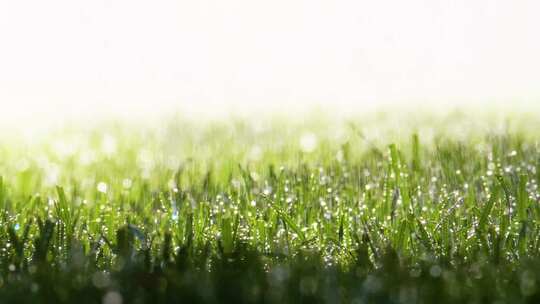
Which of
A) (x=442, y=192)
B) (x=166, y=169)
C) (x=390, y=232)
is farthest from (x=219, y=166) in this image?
(x=390, y=232)

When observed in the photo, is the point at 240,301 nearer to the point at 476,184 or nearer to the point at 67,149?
the point at 476,184

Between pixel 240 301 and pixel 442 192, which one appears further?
pixel 442 192

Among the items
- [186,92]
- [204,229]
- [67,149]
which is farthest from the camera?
[186,92]

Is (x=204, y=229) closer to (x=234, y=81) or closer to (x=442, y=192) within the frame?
(x=442, y=192)

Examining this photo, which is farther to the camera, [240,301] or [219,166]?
[219,166]

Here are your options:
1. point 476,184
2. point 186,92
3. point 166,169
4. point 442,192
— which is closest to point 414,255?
point 442,192

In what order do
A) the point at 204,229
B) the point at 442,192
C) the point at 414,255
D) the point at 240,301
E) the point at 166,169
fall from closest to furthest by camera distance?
the point at 240,301, the point at 414,255, the point at 204,229, the point at 442,192, the point at 166,169
